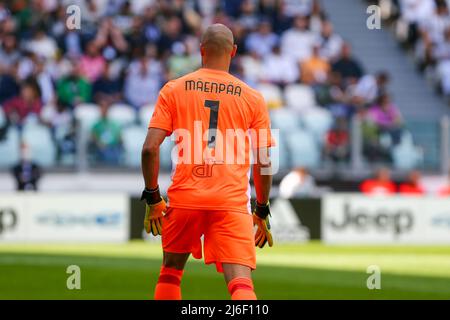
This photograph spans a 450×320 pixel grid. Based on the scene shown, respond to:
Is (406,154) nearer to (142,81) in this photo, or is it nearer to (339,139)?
(339,139)

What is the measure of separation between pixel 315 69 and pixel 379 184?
127 inches

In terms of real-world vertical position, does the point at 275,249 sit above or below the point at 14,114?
below

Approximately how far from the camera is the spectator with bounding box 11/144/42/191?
23.2 metres

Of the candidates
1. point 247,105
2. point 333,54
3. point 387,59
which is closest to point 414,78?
point 387,59

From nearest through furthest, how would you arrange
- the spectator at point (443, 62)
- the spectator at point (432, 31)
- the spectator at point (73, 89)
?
1. the spectator at point (73, 89)
2. the spectator at point (443, 62)
3. the spectator at point (432, 31)

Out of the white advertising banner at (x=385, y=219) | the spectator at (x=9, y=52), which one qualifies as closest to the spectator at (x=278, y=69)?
the white advertising banner at (x=385, y=219)

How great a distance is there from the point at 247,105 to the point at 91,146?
50.2 feet

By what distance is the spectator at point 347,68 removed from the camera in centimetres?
2675

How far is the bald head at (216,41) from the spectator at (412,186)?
17.1m

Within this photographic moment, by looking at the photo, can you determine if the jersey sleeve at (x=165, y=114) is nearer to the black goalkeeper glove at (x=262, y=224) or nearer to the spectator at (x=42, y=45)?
the black goalkeeper glove at (x=262, y=224)

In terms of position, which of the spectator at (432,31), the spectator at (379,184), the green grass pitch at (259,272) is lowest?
the green grass pitch at (259,272)

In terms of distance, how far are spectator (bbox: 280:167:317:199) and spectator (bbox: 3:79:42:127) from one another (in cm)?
519

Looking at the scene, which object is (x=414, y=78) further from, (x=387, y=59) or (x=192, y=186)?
(x=192, y=186)

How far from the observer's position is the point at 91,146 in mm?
23766
